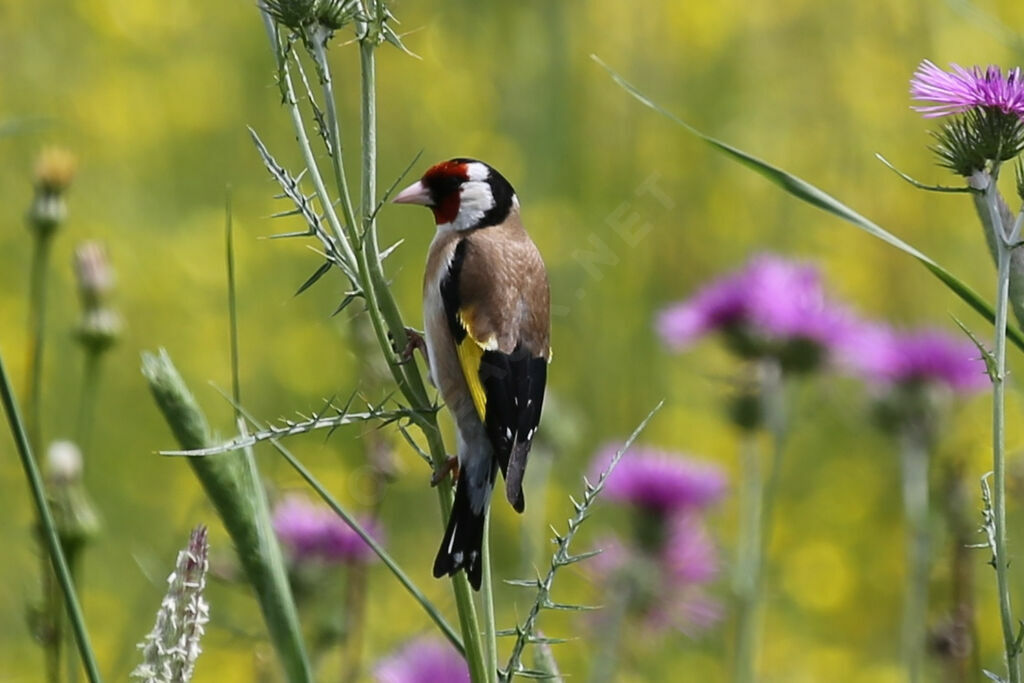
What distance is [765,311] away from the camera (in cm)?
303

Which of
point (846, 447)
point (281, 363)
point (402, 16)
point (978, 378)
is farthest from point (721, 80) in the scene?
point (978, 378)

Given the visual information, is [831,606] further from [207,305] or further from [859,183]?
[207,305]

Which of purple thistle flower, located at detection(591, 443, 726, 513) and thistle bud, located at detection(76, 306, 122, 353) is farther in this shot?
purple thistle flower, located at detection(591, 443, 726, 513)

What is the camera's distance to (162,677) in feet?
3.38

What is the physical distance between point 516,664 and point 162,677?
25cm

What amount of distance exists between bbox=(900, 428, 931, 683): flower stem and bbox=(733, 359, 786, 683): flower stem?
0.84 feet

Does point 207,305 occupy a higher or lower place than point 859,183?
lower

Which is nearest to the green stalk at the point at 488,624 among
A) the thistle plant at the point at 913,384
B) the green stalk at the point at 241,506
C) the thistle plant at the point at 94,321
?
the green stalk at the point at 241,506

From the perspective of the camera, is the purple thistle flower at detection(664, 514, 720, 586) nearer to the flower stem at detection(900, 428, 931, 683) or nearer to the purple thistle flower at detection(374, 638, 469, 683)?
the flower stem at detection(900, 428, 931, 683)

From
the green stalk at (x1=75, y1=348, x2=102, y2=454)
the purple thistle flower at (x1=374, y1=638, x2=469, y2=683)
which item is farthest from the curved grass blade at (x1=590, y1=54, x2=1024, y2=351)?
the green stalk at (x1=75, y1=348, x2=102, y2=454)

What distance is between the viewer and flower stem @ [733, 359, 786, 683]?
256cm

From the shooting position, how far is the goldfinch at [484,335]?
1.44 m

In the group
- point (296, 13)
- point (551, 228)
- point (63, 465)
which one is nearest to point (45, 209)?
point (63, 465)

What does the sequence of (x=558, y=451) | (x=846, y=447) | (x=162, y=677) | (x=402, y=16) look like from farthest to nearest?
(x=402, y=16)
(x=846, y=447)
(x=558, y=451)
(x=162, y=677)
